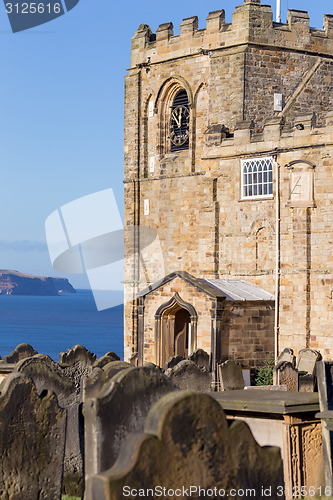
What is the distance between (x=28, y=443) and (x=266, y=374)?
16210 mm

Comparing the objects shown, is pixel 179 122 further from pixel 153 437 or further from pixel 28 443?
pixel 153 437

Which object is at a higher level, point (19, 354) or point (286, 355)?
point (286, 355)

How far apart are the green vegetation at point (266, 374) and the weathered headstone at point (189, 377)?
10.1m

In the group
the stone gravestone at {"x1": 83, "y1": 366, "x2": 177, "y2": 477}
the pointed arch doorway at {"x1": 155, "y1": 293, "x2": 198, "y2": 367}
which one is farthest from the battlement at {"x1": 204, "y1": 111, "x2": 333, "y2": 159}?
the stone gravestone at {"x1": 83, "y1": 366, "x2": 177, "y2": 477}

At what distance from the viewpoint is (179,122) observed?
32469 mm

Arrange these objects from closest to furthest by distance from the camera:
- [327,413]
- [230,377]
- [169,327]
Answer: [327,413] < [230,377] < [169,327]

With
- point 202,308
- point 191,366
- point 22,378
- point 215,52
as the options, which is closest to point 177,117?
point 215,52

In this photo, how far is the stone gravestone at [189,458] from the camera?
7.48m

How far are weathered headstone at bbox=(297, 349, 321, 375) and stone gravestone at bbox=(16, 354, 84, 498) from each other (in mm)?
9923

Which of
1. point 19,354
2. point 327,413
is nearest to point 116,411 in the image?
point 327,413

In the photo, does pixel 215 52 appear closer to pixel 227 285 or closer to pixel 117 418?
pixel 227 285

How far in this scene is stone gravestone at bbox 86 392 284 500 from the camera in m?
7.48

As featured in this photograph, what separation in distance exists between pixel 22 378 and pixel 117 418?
160 centimetres

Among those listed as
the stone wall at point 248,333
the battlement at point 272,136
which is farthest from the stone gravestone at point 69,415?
the battlement at point 272,136
